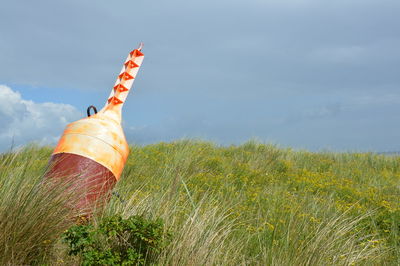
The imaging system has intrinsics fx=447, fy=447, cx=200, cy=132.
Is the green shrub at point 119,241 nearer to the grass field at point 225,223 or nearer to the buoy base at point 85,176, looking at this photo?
the grass field at point 225,223

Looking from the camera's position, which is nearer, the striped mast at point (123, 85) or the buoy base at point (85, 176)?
the buoy base at point (85, 176)

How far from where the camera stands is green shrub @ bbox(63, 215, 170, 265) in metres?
3.39

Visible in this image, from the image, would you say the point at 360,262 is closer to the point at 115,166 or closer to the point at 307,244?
the point at 307,244

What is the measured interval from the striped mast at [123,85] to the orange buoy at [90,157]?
0.21 m

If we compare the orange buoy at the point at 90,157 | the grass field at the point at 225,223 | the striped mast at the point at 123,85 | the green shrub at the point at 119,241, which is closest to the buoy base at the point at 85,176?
the orange buoy at the point at 90,157

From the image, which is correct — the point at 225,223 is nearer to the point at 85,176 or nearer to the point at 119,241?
the point at 119,241

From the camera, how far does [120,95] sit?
210 inches

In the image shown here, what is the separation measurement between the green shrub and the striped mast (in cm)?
181

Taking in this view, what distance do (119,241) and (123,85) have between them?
7.36 feet

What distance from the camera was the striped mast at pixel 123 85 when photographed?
17.1 ft

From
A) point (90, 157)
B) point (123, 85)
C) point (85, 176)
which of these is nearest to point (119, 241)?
point (85, 176)

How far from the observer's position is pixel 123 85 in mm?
5352

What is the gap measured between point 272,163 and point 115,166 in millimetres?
6014

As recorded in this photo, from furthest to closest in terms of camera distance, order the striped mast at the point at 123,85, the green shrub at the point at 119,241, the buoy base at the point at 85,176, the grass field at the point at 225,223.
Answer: the striped mast at the point at 123,85
the buoy base at the point at 85,176
the grass field at the point at 225,223
the green shrub at the point at 119,241
